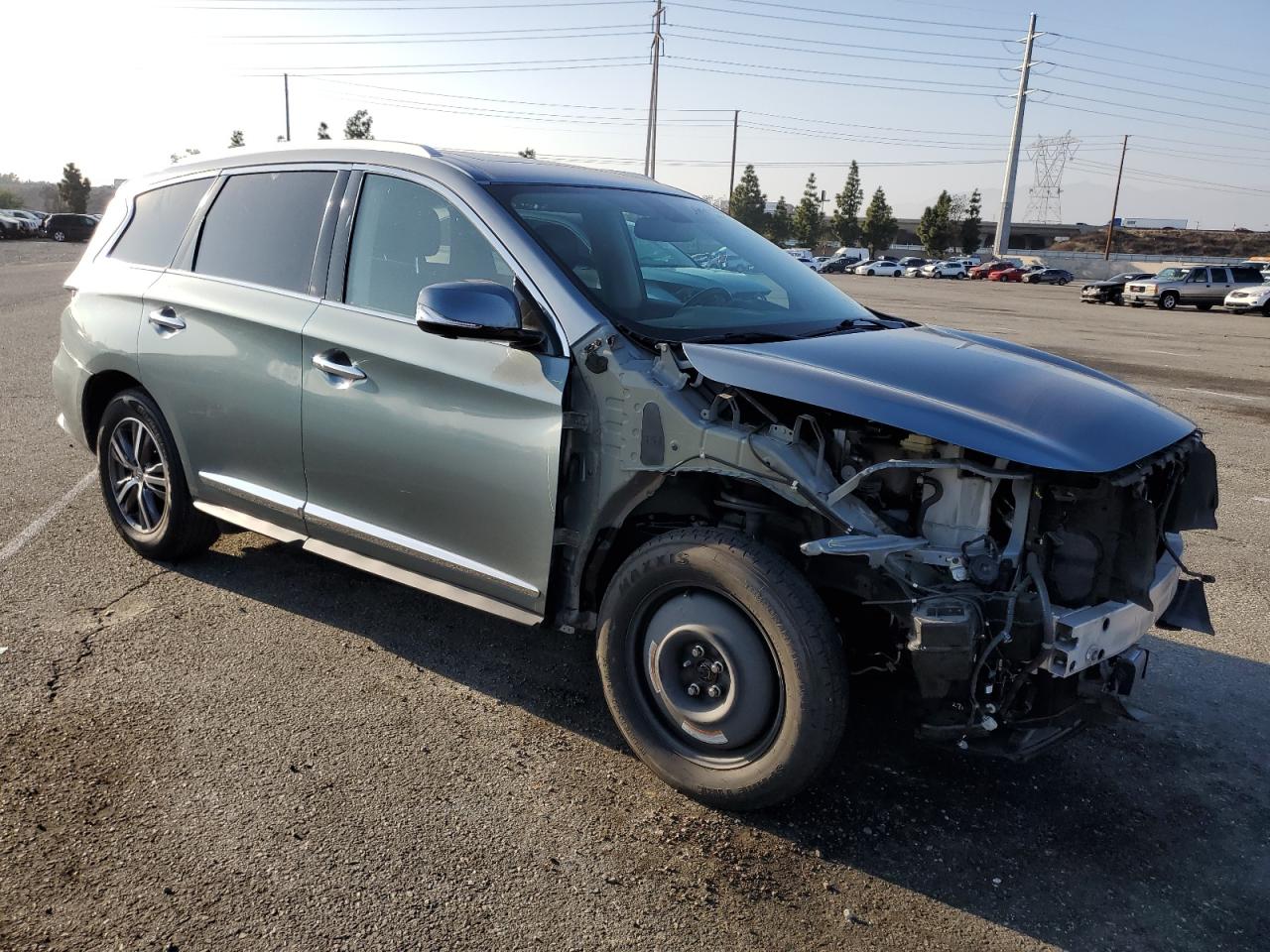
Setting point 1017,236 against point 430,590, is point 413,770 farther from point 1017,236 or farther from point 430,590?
point 1017,236

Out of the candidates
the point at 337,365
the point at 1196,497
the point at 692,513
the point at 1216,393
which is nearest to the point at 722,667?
the point at 692,513

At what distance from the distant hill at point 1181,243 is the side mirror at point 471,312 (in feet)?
364

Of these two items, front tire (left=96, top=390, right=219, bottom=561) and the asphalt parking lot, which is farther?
front tire (left=96, top=390, right=219, bottom=561)

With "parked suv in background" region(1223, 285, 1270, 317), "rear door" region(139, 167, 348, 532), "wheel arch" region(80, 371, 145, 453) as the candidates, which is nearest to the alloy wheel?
"wheel arch" region(80, 371, 145, 453)

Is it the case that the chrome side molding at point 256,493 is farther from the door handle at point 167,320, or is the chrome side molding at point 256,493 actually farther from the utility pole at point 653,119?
the utility pole at point 653,119

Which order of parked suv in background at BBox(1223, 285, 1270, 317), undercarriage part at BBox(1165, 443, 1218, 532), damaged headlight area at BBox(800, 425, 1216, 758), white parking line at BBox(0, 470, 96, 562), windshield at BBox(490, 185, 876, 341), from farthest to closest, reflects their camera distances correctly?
parked suv in background at BBox(1223, 285, 1270, 317), white parking line at BBox(0, 470, 96, 562), windshield at BBox(490, 185, 876, 341), undercarriage part at BBox(1165, 443, 1218, 532), damaged headlight area at BBox(800, 425, 1216, 758)

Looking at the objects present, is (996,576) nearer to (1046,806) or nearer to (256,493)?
(1046,806)

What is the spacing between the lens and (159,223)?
484 cm

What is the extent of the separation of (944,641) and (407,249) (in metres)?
2.36

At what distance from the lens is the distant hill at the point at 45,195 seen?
111m

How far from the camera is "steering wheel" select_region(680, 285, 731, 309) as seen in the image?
3.77 m

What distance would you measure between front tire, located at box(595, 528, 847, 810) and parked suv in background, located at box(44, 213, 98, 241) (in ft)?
202

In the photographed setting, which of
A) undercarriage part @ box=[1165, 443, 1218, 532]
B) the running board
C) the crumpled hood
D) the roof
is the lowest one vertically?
the running board

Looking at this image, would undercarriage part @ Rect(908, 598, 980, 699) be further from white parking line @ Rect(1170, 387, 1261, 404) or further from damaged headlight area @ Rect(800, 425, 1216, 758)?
white parking line @ Rect(1170, 387, 1261, 404)
